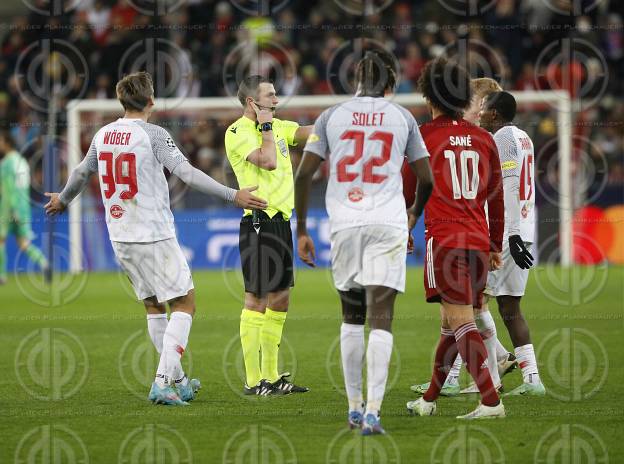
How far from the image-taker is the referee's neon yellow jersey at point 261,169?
787 cm

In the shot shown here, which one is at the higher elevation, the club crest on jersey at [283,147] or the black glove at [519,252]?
the club crest on jersey at [283,147]

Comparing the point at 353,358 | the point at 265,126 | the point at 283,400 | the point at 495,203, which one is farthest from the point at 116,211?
the point at 495,203

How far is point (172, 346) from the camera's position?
23.5 feet

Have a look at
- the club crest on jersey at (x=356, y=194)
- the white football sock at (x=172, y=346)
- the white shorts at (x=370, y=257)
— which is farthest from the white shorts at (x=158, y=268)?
the club crest on jersey at (x=356, y=194)

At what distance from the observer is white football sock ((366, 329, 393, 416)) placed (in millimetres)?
6000

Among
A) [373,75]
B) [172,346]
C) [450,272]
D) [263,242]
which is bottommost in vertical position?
[172,346]

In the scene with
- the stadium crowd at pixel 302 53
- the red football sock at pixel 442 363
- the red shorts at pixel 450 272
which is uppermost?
the stadium crowd at pixel 302 53

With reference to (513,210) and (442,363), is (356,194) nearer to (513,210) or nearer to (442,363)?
(442,363)

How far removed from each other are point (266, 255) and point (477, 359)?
1983 mm

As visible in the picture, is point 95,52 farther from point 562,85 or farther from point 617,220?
point 617,220

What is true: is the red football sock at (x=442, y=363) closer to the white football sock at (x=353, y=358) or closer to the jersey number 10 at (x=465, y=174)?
the white football sock at (x=353, y=358)

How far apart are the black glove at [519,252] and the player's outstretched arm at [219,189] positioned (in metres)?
1.75

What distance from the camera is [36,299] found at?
50.6ft

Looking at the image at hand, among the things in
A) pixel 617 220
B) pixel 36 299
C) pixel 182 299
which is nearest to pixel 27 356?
pixel 182 299
